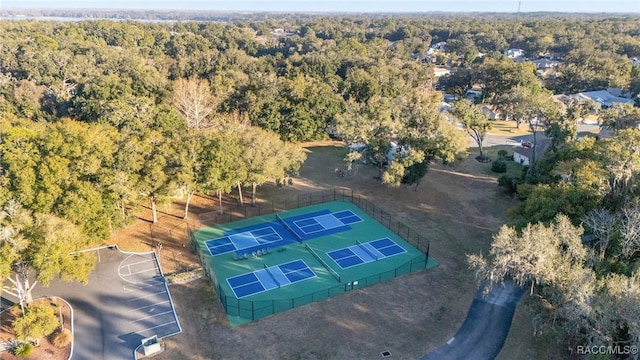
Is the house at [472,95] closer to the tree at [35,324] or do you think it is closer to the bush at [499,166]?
the bush at [499,166]

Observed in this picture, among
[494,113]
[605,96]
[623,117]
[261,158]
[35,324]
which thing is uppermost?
[623,117]

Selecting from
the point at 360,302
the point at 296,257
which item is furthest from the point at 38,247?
the point at 360,302

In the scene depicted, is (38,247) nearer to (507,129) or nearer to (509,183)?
(509,183)

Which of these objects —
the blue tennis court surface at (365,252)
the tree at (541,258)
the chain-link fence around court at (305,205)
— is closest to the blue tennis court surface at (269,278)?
the chain-link fence around court at (305,205)

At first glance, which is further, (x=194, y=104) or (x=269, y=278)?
(x=194, y=104)

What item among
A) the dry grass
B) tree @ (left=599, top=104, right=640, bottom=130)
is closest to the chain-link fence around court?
tree @ (left=599, top=104, right=640, bottom=130)

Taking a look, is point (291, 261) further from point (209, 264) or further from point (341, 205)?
point (341, 205)
